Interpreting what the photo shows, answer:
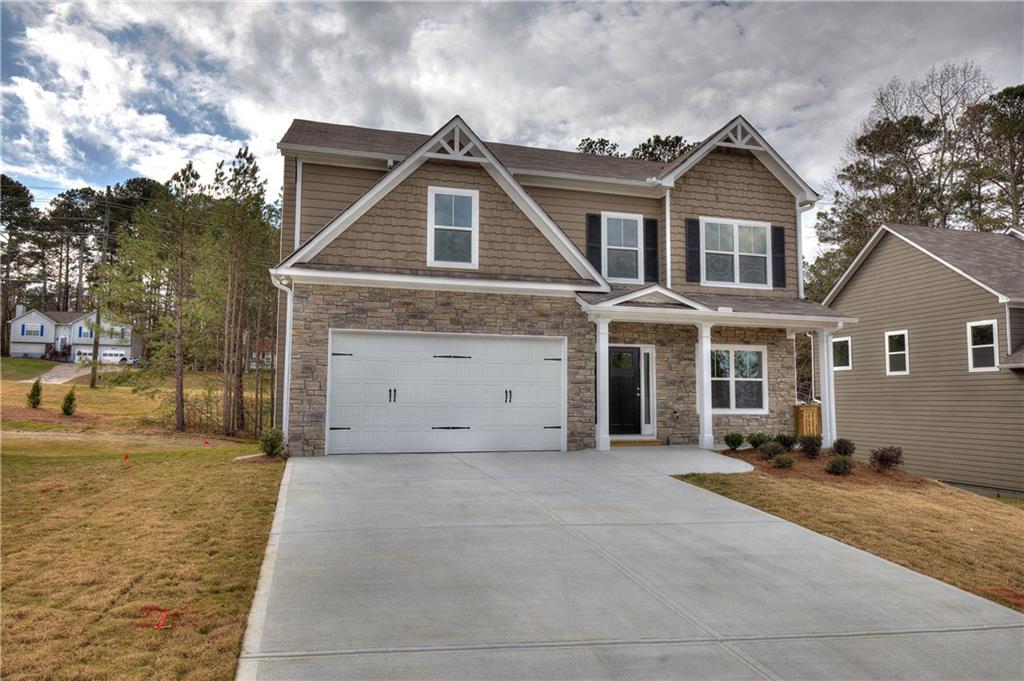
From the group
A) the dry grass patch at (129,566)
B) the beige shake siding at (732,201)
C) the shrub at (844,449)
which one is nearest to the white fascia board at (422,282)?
the beige shake siding at (732,201)

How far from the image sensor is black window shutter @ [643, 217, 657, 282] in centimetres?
1398

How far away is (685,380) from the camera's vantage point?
44.3ft

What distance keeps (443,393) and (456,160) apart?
14.8 ft

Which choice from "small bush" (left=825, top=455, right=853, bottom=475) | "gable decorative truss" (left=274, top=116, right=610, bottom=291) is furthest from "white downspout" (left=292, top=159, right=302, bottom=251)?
"small bush" (left=825, top=455, right=853, bottom=475)

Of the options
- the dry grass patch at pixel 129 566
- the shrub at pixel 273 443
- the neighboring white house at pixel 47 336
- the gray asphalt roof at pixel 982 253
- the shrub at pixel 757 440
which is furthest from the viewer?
the neighboring white house at pixel 47 336

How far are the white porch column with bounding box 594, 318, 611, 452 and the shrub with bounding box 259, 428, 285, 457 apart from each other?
591 cm

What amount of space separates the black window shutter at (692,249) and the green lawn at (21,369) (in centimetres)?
3527

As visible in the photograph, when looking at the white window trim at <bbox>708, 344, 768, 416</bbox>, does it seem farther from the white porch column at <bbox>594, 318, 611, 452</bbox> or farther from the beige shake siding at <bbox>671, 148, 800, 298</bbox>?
the white porch column at <bbox>594, 318, 611, 452</bbox>

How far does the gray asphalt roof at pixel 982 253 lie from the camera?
1561cm

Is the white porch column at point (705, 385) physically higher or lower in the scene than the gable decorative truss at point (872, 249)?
lower

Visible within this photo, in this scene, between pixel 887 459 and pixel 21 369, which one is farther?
pixel 21 369

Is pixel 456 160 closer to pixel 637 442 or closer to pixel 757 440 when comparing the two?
pixel 637 442

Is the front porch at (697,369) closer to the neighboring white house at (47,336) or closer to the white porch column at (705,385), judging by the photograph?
the white porch column at (705,385)

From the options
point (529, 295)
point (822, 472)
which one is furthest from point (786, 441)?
point (529, 295)
